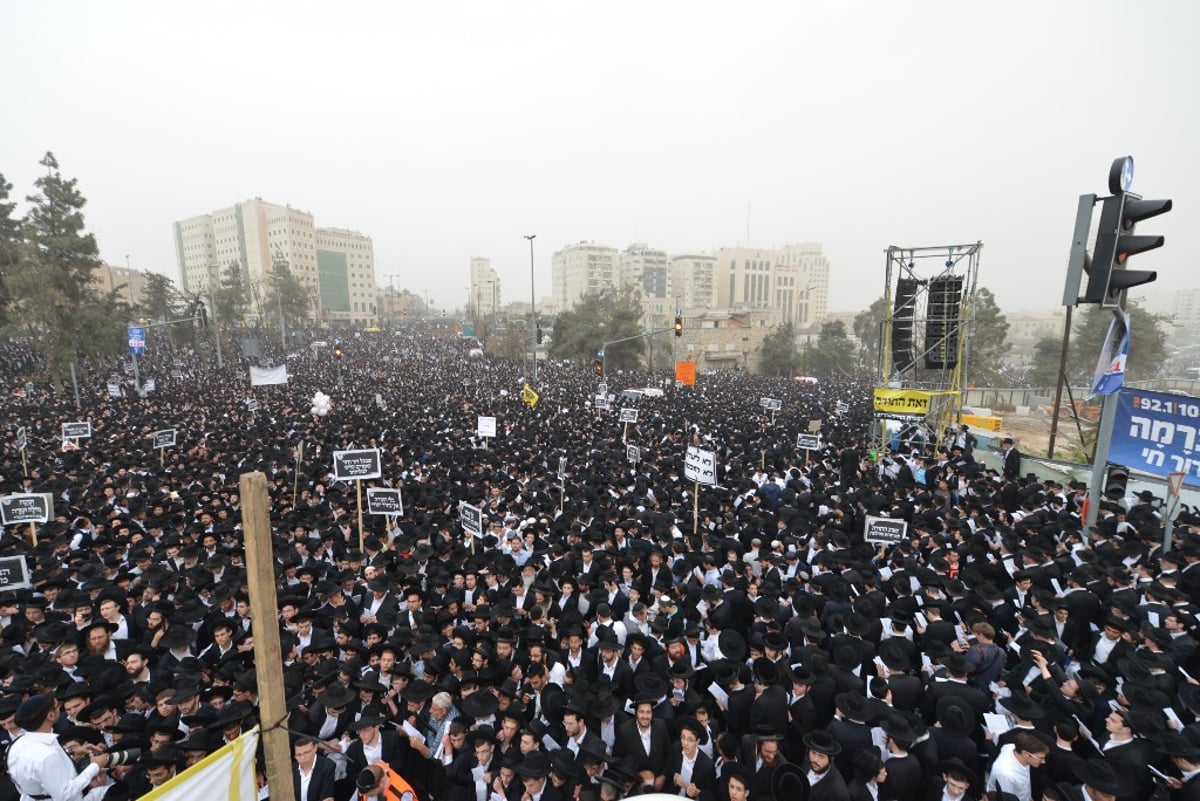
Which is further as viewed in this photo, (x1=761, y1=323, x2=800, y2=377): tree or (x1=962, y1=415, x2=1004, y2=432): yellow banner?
(x1=761, y1=323, x2=800, y2=377): tree

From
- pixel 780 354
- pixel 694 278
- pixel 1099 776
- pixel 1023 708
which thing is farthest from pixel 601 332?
pixel 694 278

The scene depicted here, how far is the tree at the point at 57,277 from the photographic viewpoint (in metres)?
25.1

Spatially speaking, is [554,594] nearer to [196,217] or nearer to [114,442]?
[114,442]

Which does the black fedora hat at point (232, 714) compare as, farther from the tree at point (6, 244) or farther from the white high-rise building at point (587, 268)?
the white high-rise building at point (587, 268)

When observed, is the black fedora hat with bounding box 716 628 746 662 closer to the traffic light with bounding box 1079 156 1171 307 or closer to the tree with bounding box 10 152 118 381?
the traffic light with bounding box 1079 156 1171 307

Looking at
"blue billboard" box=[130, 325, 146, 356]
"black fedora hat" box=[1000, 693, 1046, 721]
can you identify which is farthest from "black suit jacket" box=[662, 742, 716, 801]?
"blue billboard" box=[130, 325, 146, 356]

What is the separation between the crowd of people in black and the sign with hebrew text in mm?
1158

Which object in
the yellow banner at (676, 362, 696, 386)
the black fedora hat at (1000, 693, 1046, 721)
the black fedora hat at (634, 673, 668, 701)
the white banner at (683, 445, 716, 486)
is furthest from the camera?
the yellow banner at (676, 362, 696, 386)

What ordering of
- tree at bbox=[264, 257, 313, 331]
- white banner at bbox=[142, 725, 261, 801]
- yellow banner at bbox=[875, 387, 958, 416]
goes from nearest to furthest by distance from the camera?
white banner at bbox=[142, 725, 261, 801] < yellow banner at bbox=[875, 387, 958, 416] < tree at bbox=[264, 257, 313, 331]

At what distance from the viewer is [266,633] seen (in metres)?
2.85

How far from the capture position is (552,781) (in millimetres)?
4074

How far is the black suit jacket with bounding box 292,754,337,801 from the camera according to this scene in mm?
4109

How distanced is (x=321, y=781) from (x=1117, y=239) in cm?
927

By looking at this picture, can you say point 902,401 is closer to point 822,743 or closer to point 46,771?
point 822,743
